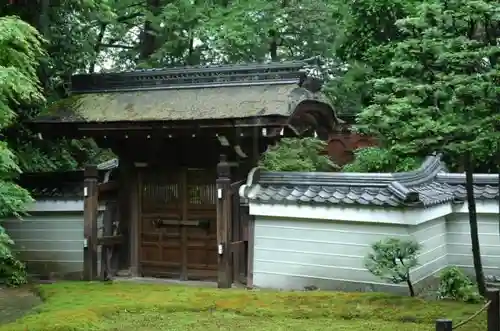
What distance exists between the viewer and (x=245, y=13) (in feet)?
55.8

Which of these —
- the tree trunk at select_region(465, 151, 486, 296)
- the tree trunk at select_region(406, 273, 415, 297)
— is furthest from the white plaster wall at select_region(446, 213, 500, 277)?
the tree trunk at select_region(465, 151, 486, 296)

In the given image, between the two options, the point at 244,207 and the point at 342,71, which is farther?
the point at 342,71

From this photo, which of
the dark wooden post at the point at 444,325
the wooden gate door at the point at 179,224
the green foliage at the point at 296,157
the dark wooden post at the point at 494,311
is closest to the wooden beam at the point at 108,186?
the wooden gate door at the point at 179,224

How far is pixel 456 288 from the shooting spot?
9.02 m

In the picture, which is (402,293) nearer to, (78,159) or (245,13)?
(78,159)

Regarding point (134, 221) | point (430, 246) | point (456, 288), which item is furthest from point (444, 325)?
point (134, 221)

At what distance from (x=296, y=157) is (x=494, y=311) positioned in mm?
10480

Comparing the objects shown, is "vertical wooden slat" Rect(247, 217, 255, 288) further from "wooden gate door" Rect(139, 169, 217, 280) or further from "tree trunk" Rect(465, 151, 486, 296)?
"tree trunk" Rect(465, 151, 486, 296)

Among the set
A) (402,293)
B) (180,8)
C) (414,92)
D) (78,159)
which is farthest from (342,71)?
(414,92)

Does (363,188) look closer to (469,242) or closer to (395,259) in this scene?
(395,259)

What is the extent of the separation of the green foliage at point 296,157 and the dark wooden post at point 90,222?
→ 4.56m

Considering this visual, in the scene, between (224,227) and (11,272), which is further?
(11,272)

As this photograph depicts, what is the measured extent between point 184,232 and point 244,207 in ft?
4.78

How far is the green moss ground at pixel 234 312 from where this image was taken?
735cm
